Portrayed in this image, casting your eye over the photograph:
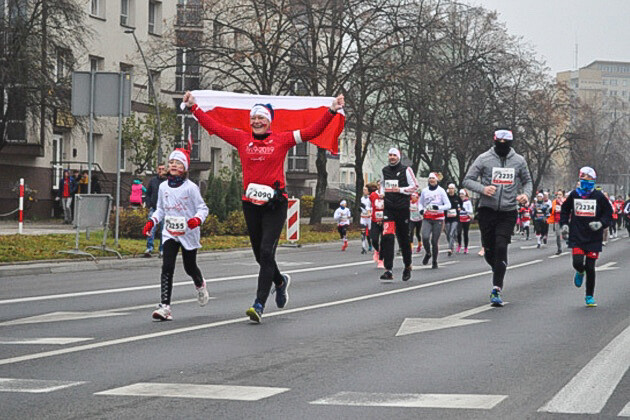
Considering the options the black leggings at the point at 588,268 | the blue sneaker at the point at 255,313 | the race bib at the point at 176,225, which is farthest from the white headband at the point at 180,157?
the black leggings at the point at 588,268

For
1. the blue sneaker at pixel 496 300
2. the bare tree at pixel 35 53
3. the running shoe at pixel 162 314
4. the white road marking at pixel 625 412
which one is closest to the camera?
the white road marking at pixel 625 412

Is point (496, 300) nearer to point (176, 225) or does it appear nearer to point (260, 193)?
point (260, 193)

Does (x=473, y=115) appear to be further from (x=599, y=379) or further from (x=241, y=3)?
(x=599, y=379)

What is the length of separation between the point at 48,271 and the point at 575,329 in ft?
37.9

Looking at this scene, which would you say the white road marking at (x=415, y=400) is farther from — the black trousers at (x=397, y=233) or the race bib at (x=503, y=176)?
the black trousers at (x=397, y=233)

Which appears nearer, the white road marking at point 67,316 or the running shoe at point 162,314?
the running shoe at point 162,314

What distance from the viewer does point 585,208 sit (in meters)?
13.7

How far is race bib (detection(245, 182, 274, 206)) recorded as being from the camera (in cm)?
1118

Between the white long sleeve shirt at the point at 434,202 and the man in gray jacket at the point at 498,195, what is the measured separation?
356 inches

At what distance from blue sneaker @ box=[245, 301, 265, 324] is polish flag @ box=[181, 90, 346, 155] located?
201 cm

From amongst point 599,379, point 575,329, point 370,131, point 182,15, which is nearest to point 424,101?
point 370,131

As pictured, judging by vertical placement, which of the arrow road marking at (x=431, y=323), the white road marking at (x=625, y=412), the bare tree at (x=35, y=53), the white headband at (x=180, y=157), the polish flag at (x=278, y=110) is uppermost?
the bare tree at (x=35, y=53)

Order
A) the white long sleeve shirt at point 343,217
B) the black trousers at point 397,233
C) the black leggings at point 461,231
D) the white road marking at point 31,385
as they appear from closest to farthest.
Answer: the white road marking at point 31,385
the black trousers at point 397,233
the black leggings at point 461,231
the white long sleeve shirt at point 343,217

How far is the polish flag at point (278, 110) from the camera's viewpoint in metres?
12.9
